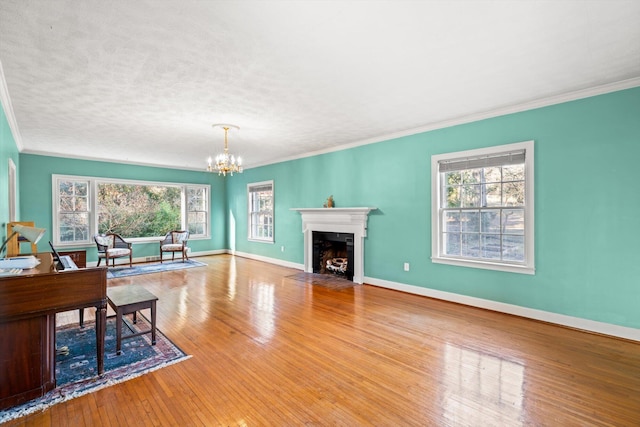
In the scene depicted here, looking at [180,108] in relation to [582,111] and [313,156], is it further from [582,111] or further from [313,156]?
[582,111]

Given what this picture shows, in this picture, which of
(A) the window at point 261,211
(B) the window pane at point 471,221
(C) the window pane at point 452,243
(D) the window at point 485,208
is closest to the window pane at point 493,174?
(D) the window at point 485,208

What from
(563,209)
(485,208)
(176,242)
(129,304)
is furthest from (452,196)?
(176,242)

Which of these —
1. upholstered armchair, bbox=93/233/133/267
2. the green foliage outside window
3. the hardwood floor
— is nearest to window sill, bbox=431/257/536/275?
the hardwood floor

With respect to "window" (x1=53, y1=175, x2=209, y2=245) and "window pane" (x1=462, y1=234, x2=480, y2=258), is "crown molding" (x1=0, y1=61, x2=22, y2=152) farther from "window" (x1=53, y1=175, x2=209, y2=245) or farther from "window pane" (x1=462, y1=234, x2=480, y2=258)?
"window pane" (x1=462, y1=234, x2=480, y2=258)

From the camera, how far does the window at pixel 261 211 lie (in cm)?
772

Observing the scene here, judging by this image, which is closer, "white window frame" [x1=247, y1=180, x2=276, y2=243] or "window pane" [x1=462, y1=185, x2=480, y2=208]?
"window pane" [x1=462, y1=185, x2=480, y2=208]

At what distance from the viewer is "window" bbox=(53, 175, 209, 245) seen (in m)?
6.84

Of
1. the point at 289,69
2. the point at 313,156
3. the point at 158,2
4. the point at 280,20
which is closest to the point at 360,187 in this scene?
the point at 313,156

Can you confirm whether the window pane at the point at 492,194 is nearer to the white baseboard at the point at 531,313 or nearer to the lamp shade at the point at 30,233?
the white baseboard at the point at 531,313

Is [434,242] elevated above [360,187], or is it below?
below

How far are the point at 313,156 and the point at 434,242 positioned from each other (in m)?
3.19

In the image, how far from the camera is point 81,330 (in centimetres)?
329

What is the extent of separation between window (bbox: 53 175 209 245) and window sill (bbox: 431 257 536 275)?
6842 millimetres

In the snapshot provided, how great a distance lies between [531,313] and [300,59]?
3.85 metres
